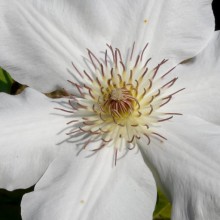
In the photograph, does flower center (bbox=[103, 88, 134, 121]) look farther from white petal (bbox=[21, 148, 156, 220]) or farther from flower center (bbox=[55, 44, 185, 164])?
white petal (bbox=[21, 148, 156, 220])

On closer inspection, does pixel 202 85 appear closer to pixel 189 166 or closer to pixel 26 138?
pixel 189 166

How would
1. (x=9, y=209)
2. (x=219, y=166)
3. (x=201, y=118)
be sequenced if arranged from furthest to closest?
(x=9, y=209)
(x=201, y=118)
(x=219, y=166)

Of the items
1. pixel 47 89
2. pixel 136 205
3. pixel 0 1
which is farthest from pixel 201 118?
pixel 0 1

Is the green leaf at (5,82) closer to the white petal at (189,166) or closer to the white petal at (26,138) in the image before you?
the white petal at (26,138)

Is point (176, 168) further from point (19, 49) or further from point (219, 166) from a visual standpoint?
point (19, 49)

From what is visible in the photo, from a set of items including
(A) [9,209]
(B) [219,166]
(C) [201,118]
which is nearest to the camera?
(B) [219,166]

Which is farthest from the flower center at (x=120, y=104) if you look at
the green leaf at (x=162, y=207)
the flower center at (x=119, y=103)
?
the green leaf at (x=162, y=207)
